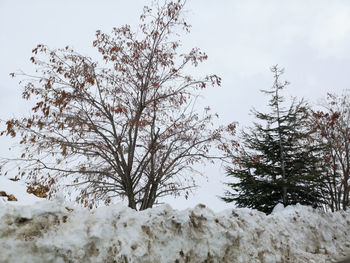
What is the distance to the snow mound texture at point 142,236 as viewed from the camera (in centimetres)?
359

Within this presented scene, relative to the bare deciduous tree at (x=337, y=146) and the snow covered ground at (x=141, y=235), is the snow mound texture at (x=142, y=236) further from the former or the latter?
the bare deciduous tree at (x=337, y=146)

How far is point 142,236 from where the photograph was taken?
14.9 ft

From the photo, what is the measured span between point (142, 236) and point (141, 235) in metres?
0.03

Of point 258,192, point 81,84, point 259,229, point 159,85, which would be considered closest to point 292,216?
point 259,229

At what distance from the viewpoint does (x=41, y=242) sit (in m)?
3.59

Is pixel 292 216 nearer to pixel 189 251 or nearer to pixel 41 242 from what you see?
pixel 189 251

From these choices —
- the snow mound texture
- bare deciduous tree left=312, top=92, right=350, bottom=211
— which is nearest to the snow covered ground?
the snow mound texture

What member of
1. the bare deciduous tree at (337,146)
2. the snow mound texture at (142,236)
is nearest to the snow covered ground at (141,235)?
the snow mound texture at (142,236)

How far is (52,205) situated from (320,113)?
54.1 ft

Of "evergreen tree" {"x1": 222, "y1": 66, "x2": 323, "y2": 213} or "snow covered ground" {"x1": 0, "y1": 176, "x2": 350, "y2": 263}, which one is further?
"evergreen tree" {"x1": 222, "y1": 66, "x2": 323, "y2": 213}

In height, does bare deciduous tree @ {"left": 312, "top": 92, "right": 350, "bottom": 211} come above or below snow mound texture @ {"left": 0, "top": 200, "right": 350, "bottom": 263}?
above

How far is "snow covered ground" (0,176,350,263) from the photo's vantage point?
359cm

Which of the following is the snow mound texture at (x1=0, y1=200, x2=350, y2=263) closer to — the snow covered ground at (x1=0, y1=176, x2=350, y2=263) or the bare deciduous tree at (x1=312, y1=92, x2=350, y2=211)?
the snow covered ground at (x1=0, y1=176, x2=350, y2=263)

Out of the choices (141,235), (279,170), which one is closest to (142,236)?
(141,235)
